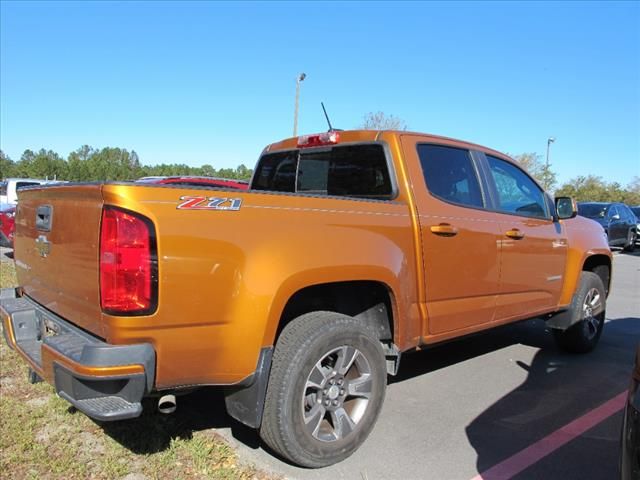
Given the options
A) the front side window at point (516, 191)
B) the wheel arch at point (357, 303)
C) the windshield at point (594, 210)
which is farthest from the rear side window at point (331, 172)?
the windshield at point (594, 210)

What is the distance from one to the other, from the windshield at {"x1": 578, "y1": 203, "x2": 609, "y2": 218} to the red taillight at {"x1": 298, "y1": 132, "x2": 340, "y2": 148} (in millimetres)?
15144

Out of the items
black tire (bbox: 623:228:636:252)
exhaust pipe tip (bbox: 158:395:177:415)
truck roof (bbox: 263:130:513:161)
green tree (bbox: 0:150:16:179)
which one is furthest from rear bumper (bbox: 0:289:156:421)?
green tree (bbox: 0:150:16:179)

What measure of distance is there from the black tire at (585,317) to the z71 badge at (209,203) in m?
4.04

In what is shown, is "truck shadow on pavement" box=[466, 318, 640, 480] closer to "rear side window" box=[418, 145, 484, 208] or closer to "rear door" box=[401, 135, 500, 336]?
"rear door" box=[401, 135, 500, 336]

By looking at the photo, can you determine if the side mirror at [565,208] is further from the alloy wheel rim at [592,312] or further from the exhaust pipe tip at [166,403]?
the exhaust pipe tip at [166,403]

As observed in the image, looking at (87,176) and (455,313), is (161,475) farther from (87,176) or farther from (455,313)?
(87,176)

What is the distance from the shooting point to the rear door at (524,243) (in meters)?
4.30

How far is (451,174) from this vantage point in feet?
13.3

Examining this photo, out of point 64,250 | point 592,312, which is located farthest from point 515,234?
point 64,250

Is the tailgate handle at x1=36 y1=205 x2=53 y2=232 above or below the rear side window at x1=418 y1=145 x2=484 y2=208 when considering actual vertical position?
below

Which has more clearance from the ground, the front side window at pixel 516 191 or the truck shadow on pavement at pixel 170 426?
the front side window at pixel 516 191

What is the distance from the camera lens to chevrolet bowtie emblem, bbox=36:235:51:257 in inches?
115

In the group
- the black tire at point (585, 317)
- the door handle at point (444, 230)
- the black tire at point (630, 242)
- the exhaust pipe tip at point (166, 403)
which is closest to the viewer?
the exhaust pipe tip at point (166, 403)

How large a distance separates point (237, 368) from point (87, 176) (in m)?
68.4
